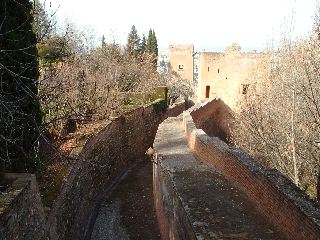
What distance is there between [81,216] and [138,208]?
2.67 m

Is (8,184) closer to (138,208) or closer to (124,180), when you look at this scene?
(138,208)

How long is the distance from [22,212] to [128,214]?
6826mm

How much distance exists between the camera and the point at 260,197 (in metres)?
7.28

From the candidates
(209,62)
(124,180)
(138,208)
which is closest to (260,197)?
(138,208)

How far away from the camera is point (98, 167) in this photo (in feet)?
43.8

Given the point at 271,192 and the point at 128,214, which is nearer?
the point at 271,192

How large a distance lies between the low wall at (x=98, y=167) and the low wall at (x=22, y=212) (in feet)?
2.72

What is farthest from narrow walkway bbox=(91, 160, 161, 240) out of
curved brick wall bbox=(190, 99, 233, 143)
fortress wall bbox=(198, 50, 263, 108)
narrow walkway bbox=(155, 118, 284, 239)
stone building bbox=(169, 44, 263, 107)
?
fortress wall bbox=(198, 50, 263, 108)

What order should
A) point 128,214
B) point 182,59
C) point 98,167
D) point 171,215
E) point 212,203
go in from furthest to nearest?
1. point 182,59
2. point 98,167
3. point 128,214
4. point 171,215
5. point 212,203

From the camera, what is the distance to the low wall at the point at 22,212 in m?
5.26

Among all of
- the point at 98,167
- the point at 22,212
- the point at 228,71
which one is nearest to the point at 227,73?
the point at 228,71

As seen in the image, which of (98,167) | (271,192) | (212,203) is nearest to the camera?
(271,192)

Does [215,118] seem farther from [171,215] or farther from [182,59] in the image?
[182,59]

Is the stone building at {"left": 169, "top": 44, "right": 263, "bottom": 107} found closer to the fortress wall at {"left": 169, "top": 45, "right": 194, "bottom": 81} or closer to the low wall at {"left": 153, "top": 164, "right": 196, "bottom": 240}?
the low wall at {"left": 153, "top": 164, "right": 196, "bottom": 240}
